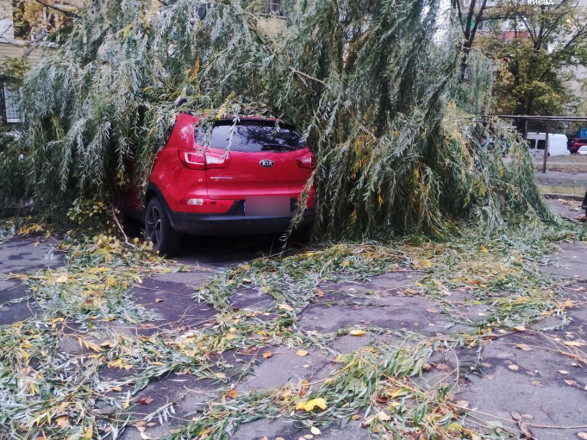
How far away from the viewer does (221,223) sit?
6367 mm

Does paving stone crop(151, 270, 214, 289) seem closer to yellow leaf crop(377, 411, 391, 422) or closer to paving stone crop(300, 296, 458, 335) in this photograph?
paving stone crop(300, 296, 458, 335)

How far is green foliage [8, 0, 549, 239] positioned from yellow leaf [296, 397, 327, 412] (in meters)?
3.75

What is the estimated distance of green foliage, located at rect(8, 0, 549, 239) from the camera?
22.9ft

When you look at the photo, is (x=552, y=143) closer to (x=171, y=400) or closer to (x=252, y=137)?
(x=252, y=137)

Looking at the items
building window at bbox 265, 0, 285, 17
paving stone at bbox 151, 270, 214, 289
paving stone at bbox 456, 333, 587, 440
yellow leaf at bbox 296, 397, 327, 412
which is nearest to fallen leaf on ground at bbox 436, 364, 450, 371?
paving stone at bbox 456, 333, 587, 440

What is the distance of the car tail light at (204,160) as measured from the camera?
6.29 meters

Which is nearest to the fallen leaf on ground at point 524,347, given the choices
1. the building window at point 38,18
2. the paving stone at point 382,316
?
the paving stone at point 382,316

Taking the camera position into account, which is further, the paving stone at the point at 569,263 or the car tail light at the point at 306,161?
the car tail light at the point at 306,161

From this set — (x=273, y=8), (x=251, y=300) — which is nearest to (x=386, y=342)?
(x=251, y=300)

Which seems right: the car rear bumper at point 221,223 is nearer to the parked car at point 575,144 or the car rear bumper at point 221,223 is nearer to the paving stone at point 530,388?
the paving stone at point 530,388

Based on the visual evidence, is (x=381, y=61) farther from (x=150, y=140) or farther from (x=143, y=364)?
(x=143, y=364)

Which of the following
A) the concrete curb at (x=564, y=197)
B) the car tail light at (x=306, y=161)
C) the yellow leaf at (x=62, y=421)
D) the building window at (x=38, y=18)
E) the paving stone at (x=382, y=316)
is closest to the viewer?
the yellow leaf at (x=62, y=421)

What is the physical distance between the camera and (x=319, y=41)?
7336mm

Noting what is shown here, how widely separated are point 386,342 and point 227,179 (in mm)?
2887
